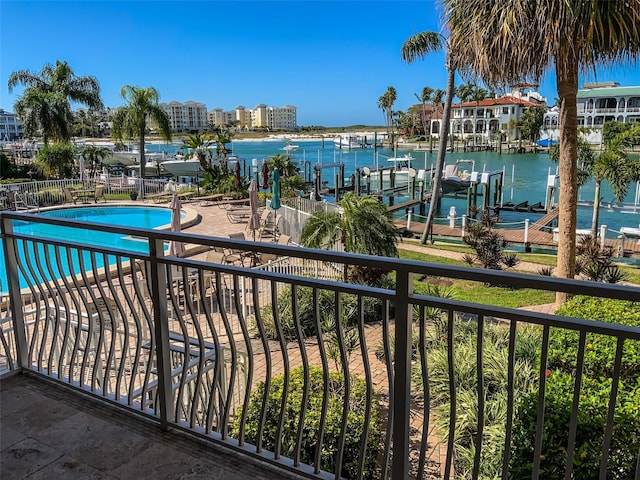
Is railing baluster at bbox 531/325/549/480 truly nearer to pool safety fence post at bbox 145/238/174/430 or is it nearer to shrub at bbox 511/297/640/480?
shrub at bbox 511/297/640/480

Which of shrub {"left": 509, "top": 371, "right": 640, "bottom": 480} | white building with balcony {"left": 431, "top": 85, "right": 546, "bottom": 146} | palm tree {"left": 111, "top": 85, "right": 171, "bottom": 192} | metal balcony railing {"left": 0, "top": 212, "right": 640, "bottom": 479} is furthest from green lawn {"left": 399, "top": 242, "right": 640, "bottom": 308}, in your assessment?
white building with balcony {"left": 431, "top": 85, "right": 546, "bottom": 146}

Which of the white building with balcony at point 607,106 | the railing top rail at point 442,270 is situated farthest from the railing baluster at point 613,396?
the white building with balcony at point 607,106

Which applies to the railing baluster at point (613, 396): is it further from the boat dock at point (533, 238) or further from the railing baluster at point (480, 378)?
the boat dock at point (533, 238)

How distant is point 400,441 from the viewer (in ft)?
6.44

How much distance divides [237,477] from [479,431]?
1.15 metres

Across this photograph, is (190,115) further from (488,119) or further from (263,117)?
(488,119)

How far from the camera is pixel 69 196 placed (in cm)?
2077

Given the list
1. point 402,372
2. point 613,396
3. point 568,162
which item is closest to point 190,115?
point 568,162

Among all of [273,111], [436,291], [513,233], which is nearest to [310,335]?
[436,291]

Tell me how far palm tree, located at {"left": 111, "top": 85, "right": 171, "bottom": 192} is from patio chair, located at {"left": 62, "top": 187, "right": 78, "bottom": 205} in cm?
771

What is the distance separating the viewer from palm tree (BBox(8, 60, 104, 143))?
89.4 feet

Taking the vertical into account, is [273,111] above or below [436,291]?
above

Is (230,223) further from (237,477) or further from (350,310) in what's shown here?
(237,477)

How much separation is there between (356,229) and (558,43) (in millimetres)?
4781
